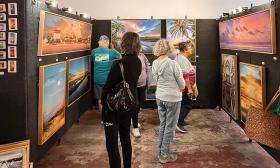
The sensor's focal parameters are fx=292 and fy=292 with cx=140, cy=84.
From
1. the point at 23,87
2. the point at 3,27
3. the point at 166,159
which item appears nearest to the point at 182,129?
the point at 166,159

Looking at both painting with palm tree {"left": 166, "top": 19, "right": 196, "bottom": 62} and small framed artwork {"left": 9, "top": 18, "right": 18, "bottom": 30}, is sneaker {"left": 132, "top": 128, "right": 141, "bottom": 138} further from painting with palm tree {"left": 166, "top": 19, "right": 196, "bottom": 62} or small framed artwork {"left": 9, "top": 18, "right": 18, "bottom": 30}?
→ small framed artwork {"left": 9, "top": 18, "right": 18, "bottom": 30}

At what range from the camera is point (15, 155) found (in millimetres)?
2707

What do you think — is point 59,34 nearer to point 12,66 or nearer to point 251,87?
point 12,66

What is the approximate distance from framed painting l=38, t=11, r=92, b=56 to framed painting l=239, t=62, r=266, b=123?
8.20ft

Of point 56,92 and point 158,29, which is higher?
point 158,29

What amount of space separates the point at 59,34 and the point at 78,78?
1.25 m

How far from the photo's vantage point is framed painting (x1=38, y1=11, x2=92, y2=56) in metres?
3.22

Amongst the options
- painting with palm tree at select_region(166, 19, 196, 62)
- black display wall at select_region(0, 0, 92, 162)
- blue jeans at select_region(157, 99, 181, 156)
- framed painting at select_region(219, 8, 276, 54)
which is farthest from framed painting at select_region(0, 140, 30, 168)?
painting with palm tree at select_region(166, 19, 196, 62)

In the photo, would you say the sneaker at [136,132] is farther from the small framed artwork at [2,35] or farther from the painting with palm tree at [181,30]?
the small framed artwork at [2,35]

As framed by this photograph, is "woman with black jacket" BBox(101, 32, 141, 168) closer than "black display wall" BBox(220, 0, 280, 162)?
Yes

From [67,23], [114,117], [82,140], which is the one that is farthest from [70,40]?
[114,117]

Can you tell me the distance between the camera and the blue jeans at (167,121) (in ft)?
10.9

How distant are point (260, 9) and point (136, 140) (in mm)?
2440

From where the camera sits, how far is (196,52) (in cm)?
624
